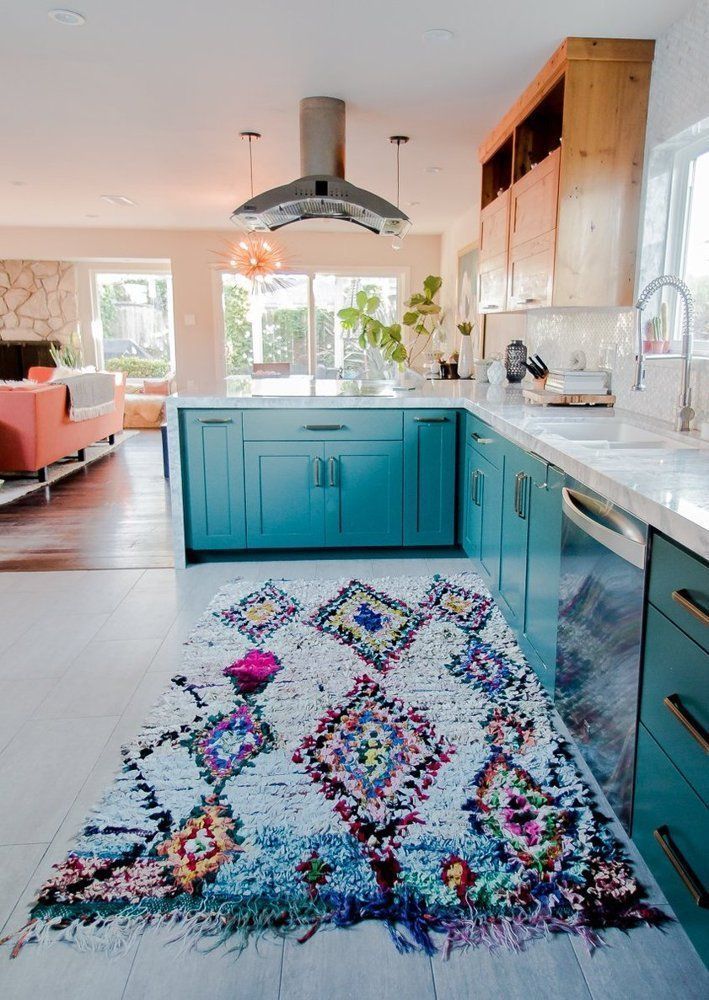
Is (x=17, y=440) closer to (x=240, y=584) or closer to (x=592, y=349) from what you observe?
(x=240, y=584)

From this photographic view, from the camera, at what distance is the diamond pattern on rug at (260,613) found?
2951 millimetres

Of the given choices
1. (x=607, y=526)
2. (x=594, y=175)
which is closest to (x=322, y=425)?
(x=594, y=175)

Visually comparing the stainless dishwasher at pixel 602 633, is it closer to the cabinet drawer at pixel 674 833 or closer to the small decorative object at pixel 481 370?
the cabinet drawer at pixel 674 833

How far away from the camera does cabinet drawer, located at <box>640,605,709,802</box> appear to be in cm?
129

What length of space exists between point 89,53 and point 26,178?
3.23 meters

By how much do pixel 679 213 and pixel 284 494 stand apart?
220cm

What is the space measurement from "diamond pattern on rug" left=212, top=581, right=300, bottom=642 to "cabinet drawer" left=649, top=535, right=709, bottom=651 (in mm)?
1741

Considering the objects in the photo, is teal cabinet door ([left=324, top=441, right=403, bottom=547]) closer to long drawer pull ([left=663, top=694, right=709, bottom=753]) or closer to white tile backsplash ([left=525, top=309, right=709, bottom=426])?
white tile backsplash ([left=525, top=309, right=709, bottom=426])

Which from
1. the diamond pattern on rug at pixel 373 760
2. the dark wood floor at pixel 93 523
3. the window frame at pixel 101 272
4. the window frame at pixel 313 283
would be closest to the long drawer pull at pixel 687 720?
the diamond pattern on rug at pixel 373 760

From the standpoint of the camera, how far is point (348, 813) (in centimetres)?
181

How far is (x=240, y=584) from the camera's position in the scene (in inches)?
138

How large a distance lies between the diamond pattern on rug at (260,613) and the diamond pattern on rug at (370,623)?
0.15 m

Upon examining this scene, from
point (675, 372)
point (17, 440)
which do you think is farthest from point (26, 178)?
point (675, 372)

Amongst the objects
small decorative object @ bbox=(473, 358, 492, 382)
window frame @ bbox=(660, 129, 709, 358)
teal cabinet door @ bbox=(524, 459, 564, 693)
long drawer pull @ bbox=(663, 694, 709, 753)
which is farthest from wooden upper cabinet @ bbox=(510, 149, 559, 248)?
long drawer pull @ bbox=(663, 694, 709, 753)
